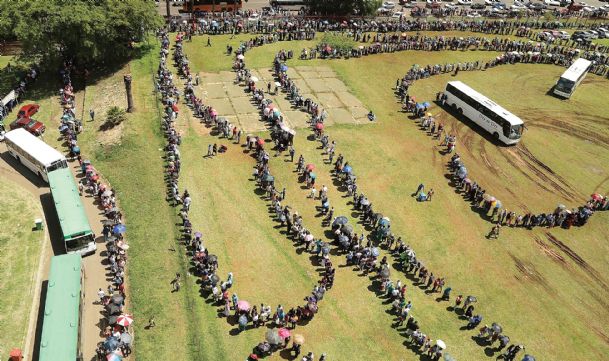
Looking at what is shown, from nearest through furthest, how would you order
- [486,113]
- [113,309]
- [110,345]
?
[110,345], [113,309], [486,113]

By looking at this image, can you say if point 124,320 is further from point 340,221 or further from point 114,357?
point 340,221

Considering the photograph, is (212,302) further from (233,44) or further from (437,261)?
(233,44)

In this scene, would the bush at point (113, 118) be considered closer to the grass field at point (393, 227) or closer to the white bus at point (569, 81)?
the grass field at point (393, 227)

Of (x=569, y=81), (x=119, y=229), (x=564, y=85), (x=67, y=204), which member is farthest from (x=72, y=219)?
(x=569, y=81)

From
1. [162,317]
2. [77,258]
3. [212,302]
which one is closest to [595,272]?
[212,302]

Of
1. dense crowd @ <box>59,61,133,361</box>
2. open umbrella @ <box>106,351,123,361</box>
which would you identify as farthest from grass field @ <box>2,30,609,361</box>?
open umbrella @ <box>106,351,123,361</box>

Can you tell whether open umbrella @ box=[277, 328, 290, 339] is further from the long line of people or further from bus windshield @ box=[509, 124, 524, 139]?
bus windshield @ box=[509, 124, 524, 139]
